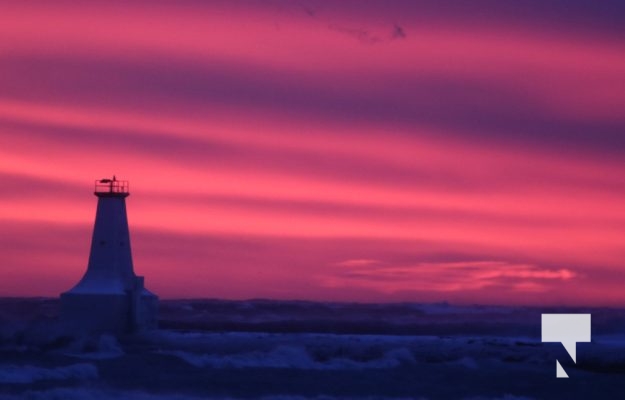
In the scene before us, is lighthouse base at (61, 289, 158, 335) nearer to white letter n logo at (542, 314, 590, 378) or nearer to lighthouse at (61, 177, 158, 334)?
lighthouse at (61, 177, 158, 334)

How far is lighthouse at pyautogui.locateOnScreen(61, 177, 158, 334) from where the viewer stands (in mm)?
32500

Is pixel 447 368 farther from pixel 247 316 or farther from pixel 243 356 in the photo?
pixel 247 316

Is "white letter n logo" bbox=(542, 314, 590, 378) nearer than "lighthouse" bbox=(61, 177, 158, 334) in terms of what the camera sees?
No

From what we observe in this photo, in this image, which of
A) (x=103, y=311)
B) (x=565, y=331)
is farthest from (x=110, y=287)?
(x=565, y=331)

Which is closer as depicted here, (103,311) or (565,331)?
(103,311)

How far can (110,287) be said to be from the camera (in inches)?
1286

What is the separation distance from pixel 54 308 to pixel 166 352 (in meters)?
24.9

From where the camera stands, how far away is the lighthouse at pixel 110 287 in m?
32.5

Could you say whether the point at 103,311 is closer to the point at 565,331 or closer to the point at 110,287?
the point at 110,287

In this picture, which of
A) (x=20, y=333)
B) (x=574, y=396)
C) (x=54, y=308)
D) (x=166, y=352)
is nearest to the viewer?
(x=574, y=396)

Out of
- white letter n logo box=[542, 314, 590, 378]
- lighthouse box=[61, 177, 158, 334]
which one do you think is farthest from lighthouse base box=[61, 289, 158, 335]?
white letter n logo box=[542, 314, 590, 378]

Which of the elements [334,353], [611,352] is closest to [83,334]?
[334,353]

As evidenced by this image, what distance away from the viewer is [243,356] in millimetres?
34031

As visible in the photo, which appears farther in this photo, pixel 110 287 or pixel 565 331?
pixel 565 331
